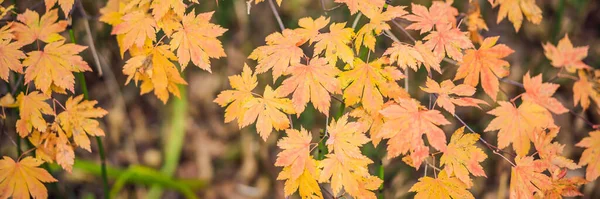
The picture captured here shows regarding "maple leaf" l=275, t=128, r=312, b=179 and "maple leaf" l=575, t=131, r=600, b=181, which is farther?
"maple leaf" l=575, t=131, r=600, b=181

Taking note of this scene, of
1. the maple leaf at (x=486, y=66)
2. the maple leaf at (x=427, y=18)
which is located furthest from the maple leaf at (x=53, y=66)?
the maple leaf at (x=486, y=66)

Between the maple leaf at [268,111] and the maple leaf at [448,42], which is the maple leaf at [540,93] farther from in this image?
the maple leaf at [268,111]

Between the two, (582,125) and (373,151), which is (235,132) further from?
(582,125)

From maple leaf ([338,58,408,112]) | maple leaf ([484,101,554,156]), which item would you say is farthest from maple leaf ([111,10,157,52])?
maple leaf ([484,101,554,156])

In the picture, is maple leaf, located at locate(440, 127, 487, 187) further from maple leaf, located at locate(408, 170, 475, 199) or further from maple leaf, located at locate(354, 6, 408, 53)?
maple leaf, located at locate(354, 6, 408, 53)

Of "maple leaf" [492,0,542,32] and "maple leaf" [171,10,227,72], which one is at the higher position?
"maple leaf" [171,10,227,72]

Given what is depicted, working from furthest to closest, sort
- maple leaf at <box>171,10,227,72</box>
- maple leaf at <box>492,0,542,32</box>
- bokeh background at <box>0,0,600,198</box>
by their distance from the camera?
bokeh background at <box>0,0,600,198</box>, maple leaf at <box>492,0,542,32</box>, maple leaf at <box>171,10,227,72</box>
